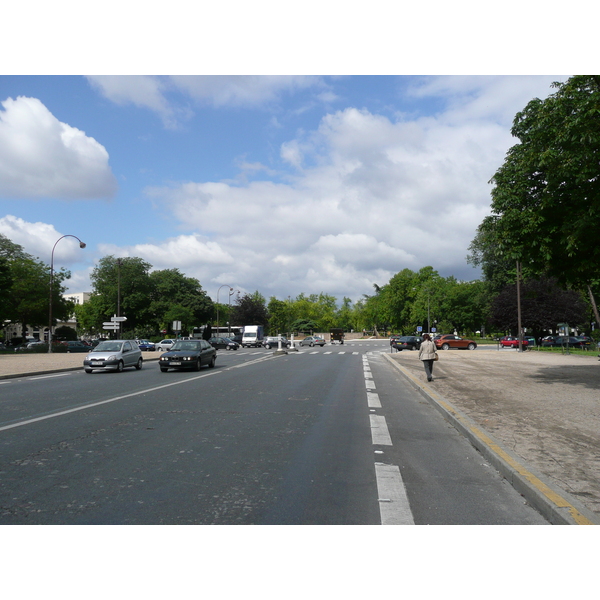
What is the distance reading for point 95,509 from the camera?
4.63 meters

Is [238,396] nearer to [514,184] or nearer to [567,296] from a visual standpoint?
[514,184]

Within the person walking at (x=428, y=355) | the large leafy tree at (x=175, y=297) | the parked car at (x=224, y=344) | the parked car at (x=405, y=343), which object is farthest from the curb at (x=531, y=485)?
the large leafy tree at (x=175, y=297)

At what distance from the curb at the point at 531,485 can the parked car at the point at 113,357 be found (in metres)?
18.3

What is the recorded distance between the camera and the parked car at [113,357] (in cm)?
2300

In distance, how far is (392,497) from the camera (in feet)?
16.6

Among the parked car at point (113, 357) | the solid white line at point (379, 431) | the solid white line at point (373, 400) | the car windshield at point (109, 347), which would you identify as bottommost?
the solid white line at point (373, 400)

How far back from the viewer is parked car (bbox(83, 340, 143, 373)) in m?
23.0

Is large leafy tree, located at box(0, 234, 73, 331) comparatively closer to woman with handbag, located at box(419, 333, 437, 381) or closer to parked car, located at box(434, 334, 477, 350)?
parked car, located at box(434, 334, 477, 350)

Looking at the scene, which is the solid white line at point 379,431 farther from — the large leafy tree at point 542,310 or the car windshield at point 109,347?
the large leafy tree at point 542,310

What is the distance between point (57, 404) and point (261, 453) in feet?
23.2

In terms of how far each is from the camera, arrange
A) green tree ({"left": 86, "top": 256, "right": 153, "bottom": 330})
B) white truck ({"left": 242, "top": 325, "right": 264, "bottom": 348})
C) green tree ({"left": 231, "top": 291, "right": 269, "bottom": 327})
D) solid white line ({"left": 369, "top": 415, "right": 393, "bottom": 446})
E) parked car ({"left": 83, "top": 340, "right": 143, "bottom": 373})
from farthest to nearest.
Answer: green tree ({"left": 231, "top": 291, "right": 269, "bottom": 327})
green tree ({"left": 86, "top": 256, "right": 153, "bottom": 330})
white truck ({"left": 242, "top": 325, "right": 264, "bottom": 348})
parked car ({"left": 83, "top": 340, "right": 143, "bottom": 373})
solid white line ({"left": 369, "top": 415, "right": 393, "bottom": 446})

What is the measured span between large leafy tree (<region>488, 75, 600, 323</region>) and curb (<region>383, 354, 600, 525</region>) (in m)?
7.60

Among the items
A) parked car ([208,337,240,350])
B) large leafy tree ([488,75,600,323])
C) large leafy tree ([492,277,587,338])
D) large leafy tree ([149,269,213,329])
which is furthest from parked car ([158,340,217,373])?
large leafy tree ([149,269,213,329])

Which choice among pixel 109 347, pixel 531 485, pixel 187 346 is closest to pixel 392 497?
pixel 531 485
